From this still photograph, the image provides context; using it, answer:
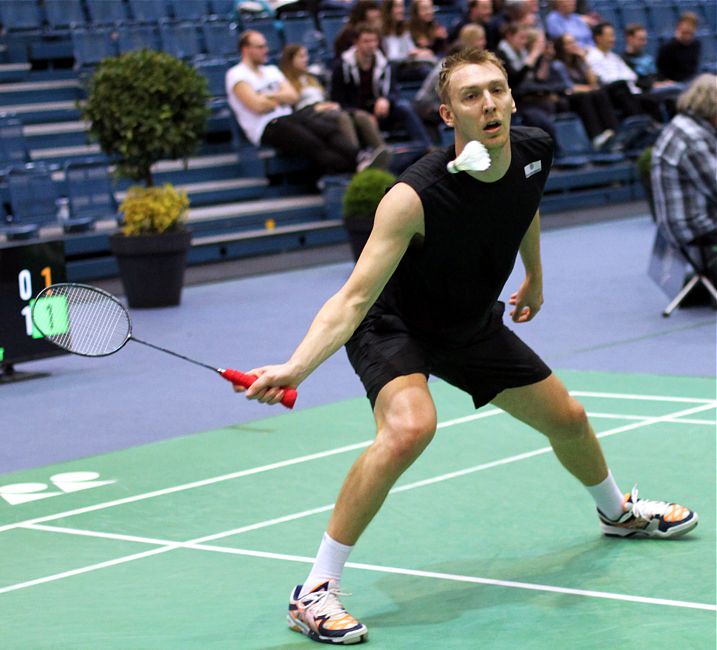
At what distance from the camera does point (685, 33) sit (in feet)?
60.8

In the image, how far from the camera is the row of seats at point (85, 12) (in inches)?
583

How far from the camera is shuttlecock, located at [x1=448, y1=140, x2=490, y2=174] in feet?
13.9

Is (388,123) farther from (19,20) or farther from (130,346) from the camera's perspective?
(130,346)

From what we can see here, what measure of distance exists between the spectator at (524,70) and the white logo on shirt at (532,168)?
11.4 metres

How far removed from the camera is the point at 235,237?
13.3 meters

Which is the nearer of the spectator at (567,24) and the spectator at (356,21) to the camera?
the spectator at (356,21)

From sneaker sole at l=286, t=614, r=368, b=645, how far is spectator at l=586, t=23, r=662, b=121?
1402 centimetres

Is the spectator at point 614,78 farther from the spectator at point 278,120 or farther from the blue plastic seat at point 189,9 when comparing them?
the blue plastic seat at point 189,9

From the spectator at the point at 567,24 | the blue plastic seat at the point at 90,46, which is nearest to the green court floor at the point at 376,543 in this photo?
the blue plastic seat at the point at 90,46

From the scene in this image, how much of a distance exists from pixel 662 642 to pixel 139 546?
84.8 inches

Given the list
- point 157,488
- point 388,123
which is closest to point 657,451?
point 157,488

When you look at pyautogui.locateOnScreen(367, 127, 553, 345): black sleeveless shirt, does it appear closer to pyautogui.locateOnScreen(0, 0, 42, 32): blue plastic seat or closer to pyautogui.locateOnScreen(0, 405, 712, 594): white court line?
pyautogui.locateOnScreen(0, 405, 712, 594): white court line

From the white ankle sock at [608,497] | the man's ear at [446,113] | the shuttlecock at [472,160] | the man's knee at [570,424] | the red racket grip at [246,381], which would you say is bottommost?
the white ankle sock at [608,497]

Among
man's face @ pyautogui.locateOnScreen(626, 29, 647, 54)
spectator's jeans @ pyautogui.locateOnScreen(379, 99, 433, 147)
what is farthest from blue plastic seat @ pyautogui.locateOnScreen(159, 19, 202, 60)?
man's face @ pyautogui.locateOnScreen(626, 29, 647, 54)
